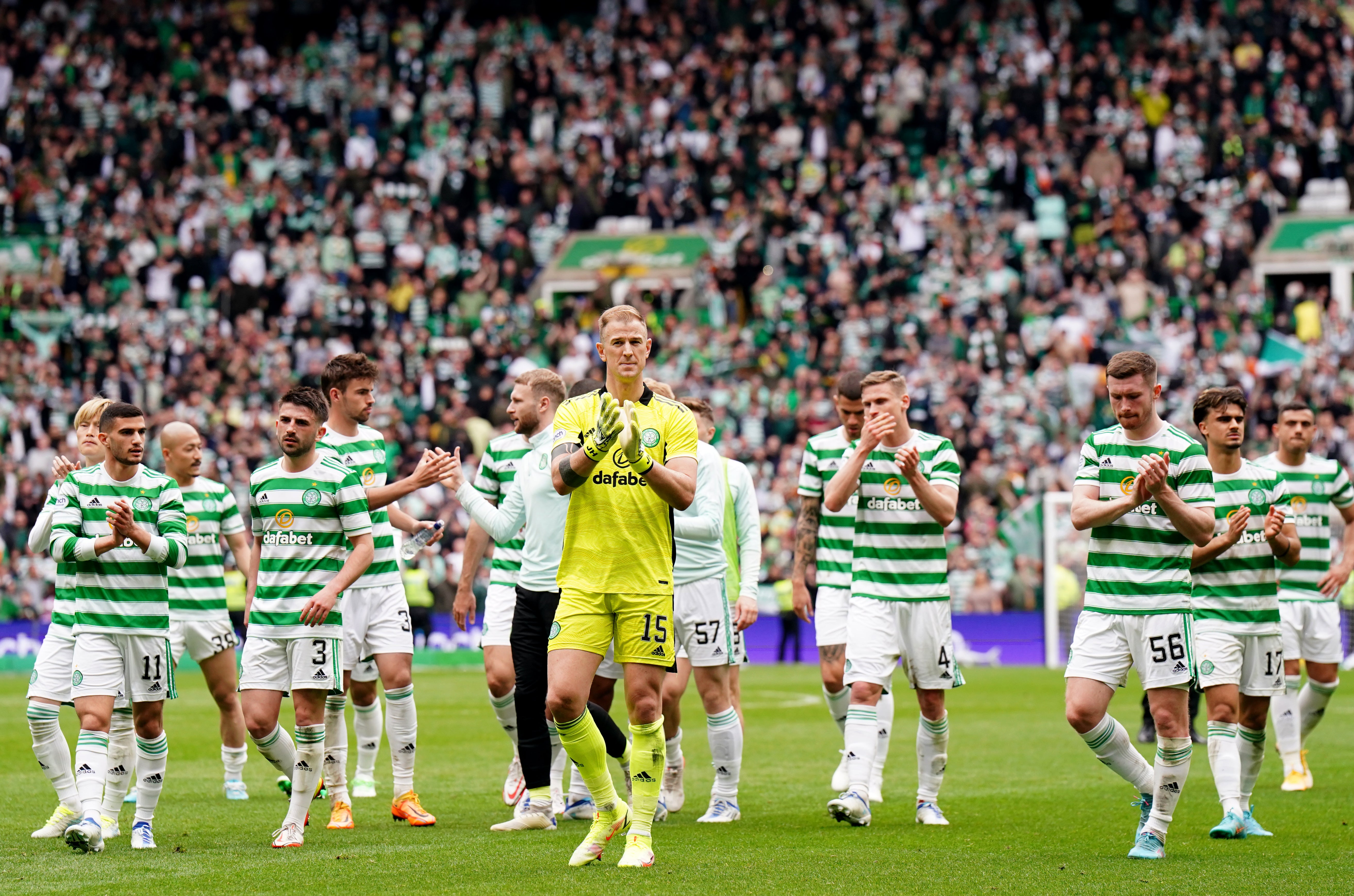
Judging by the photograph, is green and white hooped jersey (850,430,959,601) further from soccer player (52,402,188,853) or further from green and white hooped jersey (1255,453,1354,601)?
soccer player (52,402,188,853)

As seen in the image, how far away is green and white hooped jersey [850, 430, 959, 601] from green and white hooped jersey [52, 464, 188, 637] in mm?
3912

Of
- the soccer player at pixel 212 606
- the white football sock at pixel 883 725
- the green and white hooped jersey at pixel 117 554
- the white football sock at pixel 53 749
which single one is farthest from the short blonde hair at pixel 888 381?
the white football sock at pixel 53 749

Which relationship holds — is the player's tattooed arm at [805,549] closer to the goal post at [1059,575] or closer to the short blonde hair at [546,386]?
the short blonde hair at [546,386]

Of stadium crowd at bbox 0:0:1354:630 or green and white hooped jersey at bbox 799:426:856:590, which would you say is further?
stadium crowd at bbox 0:0:1354:630

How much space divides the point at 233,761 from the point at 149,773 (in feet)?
7.69

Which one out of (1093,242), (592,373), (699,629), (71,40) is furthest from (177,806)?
(71,40)

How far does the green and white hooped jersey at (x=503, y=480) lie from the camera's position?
10.6 m

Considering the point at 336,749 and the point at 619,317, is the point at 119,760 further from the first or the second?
the point at 619,317

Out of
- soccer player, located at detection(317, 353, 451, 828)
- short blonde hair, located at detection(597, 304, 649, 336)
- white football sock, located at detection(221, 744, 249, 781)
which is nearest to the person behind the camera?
short blonde hair, located at detection(597, 304, 649, 336)

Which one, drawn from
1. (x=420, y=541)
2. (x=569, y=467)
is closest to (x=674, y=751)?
(x=420, y=541)

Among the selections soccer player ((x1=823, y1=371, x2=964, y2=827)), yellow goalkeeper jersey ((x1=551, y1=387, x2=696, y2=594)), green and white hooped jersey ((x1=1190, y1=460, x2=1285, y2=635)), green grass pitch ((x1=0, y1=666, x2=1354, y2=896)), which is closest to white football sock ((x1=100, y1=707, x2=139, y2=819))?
green grass pitch ((x1=0, y1=666, x2=1354, y2=896))

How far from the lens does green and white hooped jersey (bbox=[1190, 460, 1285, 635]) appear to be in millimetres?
9688

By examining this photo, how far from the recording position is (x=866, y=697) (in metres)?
9.95

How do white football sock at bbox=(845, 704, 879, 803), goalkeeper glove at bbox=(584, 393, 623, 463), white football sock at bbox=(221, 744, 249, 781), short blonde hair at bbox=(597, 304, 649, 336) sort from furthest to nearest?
1. white football sock at bbox=(221, 744, 249, 781)
2. white football sock at bbox=(845, 704, 879, 803)
3. short blonde hair at bbox=(597, 304, 649, 336)
4. goalkeeper glove at bbox=(584, 393, 623, 463)
